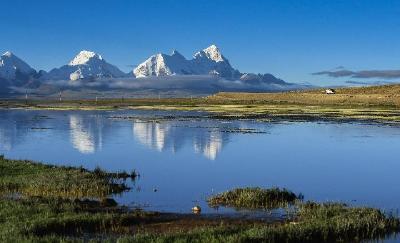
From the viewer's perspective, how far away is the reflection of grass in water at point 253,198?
25594mm

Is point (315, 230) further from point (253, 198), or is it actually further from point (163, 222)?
point (253, 198)

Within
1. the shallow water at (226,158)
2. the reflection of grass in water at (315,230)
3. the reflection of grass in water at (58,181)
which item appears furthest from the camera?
the shallow water at (226,158)

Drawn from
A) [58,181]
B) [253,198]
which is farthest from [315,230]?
[58,181]

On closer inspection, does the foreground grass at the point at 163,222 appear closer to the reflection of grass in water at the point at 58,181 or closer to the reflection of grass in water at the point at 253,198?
the reflection of grass in water at the point at 253,198

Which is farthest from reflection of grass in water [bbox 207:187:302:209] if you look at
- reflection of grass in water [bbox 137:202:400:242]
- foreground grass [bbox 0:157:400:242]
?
reflection of grass in water [bbox 137:202:400:242]

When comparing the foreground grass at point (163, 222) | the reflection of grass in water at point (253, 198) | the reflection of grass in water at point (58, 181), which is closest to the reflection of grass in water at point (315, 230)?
the foreground grass at point (163, 222)

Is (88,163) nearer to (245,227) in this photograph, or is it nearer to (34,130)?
(245,227)

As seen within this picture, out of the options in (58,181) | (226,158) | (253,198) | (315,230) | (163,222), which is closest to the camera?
(315,230)

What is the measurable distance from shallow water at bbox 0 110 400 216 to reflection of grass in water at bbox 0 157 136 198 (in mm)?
1301

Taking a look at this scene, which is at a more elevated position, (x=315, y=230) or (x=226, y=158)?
(x=315, y=230)

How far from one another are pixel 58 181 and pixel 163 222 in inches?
352

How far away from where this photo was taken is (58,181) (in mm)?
29172

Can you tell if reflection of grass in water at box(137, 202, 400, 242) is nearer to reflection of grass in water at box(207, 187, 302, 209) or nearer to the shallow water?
reflection of grass in water at box(207, 187, 302, 209)

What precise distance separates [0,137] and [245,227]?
46584 millimetres
